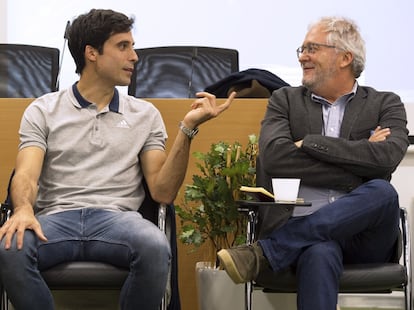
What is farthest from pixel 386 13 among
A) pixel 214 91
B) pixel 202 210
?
pixel 202 210

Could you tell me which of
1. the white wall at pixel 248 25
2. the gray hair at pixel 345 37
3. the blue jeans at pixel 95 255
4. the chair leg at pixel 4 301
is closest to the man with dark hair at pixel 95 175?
the blue jeans at pixel 95 255

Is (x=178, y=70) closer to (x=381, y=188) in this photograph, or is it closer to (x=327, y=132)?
(x=327, y=132)

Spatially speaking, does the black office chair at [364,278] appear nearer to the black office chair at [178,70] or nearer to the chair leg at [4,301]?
the chair leg at [4,301]

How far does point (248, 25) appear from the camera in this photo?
195 inches

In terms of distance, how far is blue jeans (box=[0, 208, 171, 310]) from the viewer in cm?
262

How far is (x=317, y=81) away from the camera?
3279 mm

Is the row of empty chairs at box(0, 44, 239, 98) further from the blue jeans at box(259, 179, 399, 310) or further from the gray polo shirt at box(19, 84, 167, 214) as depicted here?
the blue jeans at box(259, 179, 399, 310)

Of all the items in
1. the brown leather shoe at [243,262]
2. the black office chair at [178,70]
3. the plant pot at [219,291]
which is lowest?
the plant pot at [219,291]

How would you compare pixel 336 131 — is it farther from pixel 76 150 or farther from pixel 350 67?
pixel 76 150

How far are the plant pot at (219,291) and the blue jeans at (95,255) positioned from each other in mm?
491

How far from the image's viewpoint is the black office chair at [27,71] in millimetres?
4389

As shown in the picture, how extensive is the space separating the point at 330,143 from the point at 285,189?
0.95 ft

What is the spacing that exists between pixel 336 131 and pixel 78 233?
1.00 meters

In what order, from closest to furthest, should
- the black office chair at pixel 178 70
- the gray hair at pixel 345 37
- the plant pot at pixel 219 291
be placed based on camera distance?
the plant pot at pixel 219 291 → the gray hair at pixel 345 37 → the black office chair at pixel 178 70
